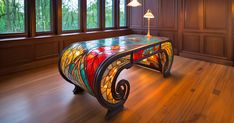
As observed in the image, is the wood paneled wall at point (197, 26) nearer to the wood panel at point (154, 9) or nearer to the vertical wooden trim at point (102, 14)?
the wood panel at point (154, 9)

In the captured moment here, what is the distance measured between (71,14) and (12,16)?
1491 mm

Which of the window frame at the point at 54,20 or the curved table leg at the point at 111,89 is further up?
the window frame at the point at 54,20

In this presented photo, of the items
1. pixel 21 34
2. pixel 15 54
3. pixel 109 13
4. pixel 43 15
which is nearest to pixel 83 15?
pixel 43 15

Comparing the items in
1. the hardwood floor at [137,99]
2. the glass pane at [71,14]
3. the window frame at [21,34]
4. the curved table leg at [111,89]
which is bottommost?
the hardwood floor at [137,99]

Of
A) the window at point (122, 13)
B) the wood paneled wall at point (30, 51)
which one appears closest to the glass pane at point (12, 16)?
the wood paneled wall at point (30, 51)

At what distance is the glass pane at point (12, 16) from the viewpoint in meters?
3.60

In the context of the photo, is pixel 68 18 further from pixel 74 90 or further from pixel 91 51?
pixel 91 51

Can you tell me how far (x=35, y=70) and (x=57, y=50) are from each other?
2.81 feet

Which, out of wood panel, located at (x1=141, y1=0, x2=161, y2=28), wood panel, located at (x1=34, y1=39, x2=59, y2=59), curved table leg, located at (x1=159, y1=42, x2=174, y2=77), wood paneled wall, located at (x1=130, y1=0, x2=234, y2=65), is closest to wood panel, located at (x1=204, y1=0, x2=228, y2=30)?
wood paneled wall, located at (x1=130, y1=0, x2=234, y2=65)

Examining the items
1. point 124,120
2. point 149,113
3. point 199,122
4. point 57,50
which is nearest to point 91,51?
point 124,120

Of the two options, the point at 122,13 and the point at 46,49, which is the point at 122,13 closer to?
the point at 122,13

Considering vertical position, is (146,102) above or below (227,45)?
below

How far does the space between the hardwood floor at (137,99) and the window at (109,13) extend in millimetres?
2881

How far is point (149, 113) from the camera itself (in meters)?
2.15
